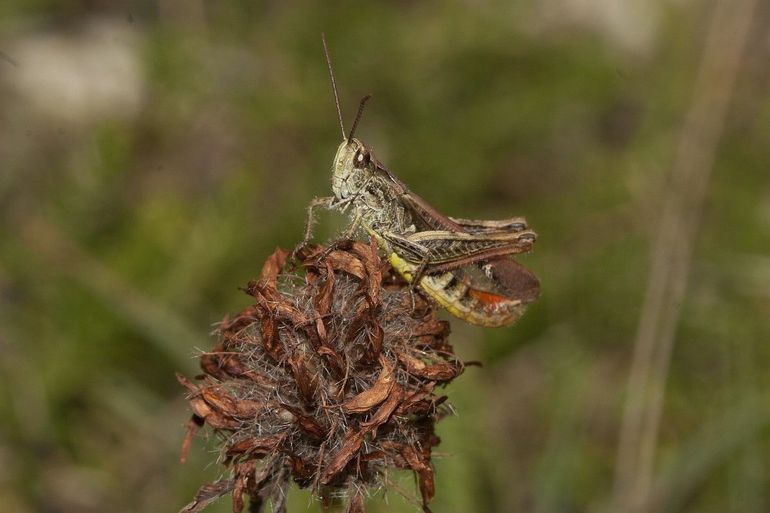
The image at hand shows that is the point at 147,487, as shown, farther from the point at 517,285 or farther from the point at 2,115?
the point at 2,115

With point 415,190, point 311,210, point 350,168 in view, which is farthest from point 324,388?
point 415,190

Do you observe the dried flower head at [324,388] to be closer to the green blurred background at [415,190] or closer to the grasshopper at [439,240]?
the grasshopper at [439,240]

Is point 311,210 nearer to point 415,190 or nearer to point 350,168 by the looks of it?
point 350,168

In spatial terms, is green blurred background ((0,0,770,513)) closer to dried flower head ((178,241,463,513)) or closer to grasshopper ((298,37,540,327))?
grasshopper ((298,37,540,327))

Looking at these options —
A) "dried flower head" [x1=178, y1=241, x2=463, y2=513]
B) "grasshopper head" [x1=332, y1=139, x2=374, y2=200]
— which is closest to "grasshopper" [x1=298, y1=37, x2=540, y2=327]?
"grasshopper head" [x1=332, y1=139, x2=374, y2=200]

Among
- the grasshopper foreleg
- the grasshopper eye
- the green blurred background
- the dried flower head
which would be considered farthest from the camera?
the green blurred background

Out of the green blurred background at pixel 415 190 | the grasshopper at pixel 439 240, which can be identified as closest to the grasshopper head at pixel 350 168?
the grasshopper at pixel 439 240

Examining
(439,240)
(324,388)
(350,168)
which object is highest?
(350,168)
